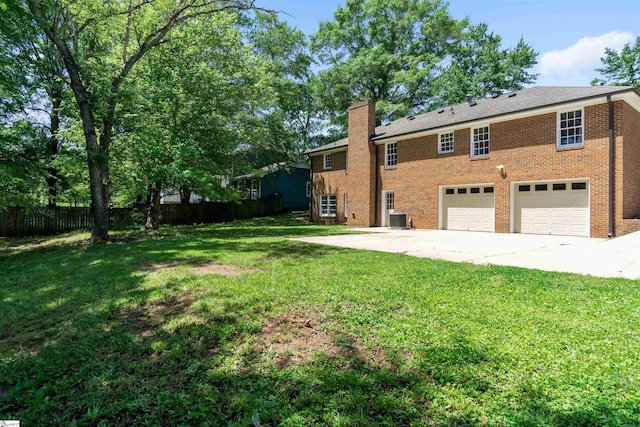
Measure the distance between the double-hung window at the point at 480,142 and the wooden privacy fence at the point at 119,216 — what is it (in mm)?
11889

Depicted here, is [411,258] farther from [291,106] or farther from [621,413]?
[291,106]

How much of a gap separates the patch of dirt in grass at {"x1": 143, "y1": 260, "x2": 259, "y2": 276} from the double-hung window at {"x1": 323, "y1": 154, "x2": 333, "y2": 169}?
638 inches

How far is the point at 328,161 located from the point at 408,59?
1363cm

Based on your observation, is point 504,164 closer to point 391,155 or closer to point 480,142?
point 480,142

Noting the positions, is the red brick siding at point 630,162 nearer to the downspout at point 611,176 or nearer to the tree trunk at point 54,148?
the downspout at point 611,176

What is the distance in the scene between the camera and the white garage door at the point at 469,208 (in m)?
14.8

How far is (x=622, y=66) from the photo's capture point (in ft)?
89.2

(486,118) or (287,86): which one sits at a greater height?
(287,86)

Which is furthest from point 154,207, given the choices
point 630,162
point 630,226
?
point 630,162

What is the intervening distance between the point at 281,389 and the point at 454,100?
29032 mm

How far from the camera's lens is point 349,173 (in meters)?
20.7

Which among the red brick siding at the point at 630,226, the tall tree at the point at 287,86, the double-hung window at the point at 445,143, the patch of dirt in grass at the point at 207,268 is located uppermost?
the tall tree at the point at 287,86

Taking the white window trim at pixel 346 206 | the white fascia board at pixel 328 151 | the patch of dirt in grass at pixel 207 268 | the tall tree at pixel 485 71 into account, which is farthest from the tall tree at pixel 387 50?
the patch of dirt in grass at pixel 207 268

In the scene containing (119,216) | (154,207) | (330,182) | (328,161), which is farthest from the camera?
(328,161)
